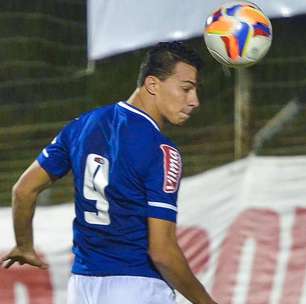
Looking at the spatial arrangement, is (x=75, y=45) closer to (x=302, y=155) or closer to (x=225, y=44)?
(x=302, y=155)

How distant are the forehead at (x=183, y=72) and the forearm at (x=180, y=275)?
60 cm

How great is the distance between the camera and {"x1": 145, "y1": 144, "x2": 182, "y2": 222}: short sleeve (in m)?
4.17

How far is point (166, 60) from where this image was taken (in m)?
4.35

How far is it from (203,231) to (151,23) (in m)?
1.12

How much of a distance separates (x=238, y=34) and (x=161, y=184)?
49.9 inches

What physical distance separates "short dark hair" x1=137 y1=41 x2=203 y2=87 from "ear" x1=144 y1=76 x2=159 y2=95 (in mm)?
15

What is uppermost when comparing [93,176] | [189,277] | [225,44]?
[225,44]

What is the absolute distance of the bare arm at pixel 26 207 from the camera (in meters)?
4.48

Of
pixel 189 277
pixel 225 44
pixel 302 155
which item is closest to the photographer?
pixel 189 277

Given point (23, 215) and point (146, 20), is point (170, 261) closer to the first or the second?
point (23, 215)

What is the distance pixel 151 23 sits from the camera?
648 cm

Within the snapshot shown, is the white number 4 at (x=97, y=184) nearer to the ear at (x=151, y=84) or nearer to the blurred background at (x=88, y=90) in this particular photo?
the ear at (x=151, y=84)

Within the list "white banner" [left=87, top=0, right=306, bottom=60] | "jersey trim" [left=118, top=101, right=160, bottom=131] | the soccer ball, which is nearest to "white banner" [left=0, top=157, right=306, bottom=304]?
"white banner" [left=87, top=0, right=306, bottom=60]

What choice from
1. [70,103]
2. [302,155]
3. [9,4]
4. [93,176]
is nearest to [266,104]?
[302,155]
